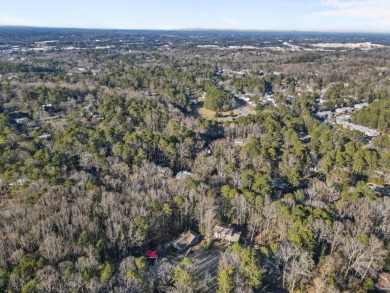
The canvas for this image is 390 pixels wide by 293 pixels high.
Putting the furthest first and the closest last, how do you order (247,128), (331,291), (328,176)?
1. (247,128)
2. (328,176)
3. (331,291)

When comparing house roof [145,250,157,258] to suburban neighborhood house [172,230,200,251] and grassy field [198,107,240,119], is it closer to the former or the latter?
suburban neighborhood house [172,230,200,251]

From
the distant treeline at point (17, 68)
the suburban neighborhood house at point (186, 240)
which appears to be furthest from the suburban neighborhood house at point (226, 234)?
the distant treeline at point (17, 68)

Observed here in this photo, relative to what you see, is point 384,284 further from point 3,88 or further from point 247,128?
point 3,88

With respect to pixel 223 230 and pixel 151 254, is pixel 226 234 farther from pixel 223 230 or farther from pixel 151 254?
pixel 151 254

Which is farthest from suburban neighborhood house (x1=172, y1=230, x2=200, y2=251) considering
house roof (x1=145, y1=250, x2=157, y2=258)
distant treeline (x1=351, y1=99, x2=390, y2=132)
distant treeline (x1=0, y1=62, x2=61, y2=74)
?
distant treeline (x1=0, y1=62, x2=61, y2=74)

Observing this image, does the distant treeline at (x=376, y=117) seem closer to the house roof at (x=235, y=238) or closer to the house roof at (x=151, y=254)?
the house roof at (x=235, y=238)

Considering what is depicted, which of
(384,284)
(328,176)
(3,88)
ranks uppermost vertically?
(3,88)

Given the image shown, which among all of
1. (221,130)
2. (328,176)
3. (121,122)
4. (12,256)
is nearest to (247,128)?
(221,130)
